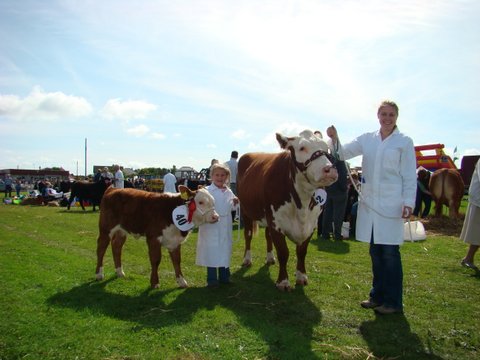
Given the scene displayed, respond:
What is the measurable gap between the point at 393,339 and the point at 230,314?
1780 millimetres

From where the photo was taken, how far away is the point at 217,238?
5.82 m

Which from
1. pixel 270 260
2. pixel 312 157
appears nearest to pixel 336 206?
pixel 270 260

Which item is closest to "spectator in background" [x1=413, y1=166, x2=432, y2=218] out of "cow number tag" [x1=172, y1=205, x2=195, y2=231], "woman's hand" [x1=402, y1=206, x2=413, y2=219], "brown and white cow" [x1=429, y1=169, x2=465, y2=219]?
"brown and white cow" [x1=429, y1=169, x2=465, y2=219]

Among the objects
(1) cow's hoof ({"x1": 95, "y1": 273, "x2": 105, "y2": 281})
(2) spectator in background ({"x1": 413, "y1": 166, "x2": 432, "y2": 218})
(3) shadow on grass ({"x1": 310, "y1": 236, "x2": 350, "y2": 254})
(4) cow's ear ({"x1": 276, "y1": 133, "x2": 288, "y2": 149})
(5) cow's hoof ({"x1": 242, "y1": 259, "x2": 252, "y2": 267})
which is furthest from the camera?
(2) spectator in background ({"x1": 413, "y1": 166, "x2": 432, "y2": 218})

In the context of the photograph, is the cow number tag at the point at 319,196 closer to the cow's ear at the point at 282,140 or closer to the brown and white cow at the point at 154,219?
the cow's ear at the point at 282,140

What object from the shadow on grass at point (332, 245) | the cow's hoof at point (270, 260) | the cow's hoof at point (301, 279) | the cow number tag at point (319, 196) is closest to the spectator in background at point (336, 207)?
the shadow on grass at point (332, 245)

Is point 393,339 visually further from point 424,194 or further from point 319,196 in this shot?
point 424,194

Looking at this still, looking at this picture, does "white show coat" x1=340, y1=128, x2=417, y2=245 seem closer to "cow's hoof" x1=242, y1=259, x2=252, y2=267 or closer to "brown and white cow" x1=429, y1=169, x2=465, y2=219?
"cow's hoof" x1=242, y1=259, x2=252, y2=267

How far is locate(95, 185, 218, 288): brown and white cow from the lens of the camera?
222 inches

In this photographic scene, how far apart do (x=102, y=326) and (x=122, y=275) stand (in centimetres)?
221

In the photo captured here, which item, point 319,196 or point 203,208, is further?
point 319,196

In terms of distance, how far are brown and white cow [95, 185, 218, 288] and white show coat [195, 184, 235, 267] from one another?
0.84 feet

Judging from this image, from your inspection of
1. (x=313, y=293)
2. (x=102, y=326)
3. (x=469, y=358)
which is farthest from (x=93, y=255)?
→ (x=469, y=358)

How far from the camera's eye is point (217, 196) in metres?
6.04
